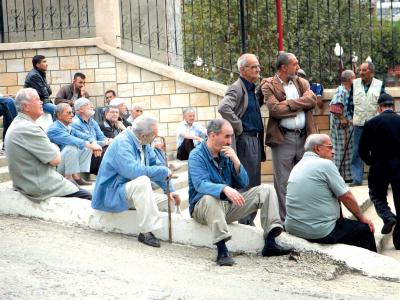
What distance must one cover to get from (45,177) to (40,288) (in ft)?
8.72

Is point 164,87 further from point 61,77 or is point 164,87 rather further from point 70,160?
point 70,160

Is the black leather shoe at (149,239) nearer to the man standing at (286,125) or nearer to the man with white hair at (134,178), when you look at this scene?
the man with white hair at (134,178)

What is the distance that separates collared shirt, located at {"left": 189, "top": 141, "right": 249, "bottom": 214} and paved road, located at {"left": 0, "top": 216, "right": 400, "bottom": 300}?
2.16ft

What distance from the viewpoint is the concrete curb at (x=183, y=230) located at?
8.96 meters

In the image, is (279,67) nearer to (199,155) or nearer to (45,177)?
(199,155)

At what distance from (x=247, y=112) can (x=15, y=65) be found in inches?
297

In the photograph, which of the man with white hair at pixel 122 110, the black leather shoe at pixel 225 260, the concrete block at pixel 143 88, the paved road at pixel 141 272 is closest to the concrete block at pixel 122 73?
the concrete block at pixel 143 88

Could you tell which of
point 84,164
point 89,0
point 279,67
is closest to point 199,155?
point 279,67

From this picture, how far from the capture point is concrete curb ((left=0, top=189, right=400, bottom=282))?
896 centimetres

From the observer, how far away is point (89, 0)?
17.8 meters

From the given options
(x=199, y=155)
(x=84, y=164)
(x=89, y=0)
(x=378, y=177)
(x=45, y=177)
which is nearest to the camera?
(x=199, y=155)

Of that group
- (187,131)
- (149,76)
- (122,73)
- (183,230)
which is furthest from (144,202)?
(122,73)

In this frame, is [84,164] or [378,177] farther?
[84,164]

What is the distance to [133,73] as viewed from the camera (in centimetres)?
1627
